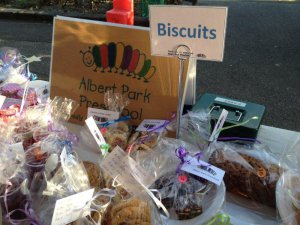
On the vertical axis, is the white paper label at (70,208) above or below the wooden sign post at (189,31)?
below

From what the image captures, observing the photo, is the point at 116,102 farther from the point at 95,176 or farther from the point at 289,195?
the point at 289,195

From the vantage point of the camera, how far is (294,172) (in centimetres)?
88

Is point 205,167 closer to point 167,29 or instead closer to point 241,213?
point 241,213

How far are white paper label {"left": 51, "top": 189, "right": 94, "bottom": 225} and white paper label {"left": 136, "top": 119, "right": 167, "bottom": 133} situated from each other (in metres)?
0.41

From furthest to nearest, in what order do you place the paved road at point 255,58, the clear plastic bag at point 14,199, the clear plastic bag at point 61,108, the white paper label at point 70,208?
the paved road at point 255,58 < the clear plastic bag at point 61,108 < the clear plastic bag at point 14,199 < the white paper label at point 70,208

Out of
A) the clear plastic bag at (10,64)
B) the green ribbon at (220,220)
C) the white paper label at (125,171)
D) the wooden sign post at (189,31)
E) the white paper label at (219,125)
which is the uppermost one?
the wooden sign post at (189,31)

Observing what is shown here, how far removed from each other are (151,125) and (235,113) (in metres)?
0.26

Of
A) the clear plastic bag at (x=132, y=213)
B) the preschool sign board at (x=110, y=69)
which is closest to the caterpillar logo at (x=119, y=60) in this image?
the preschool sign board at (x=110, y=69)

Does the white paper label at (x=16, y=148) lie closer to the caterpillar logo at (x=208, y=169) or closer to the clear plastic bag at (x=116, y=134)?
the clear plastic bag at (x=116, y=134)

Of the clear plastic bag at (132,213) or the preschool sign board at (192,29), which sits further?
the preschool sign board at (192,29)

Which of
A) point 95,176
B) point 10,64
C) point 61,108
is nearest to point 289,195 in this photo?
point 95,176

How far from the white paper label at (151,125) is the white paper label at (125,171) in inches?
10.1

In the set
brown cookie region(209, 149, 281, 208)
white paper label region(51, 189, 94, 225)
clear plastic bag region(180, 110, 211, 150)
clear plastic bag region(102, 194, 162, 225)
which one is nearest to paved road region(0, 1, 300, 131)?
clear plastic bag region(180, 110, 211, 150)

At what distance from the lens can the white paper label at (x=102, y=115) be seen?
120 cm
